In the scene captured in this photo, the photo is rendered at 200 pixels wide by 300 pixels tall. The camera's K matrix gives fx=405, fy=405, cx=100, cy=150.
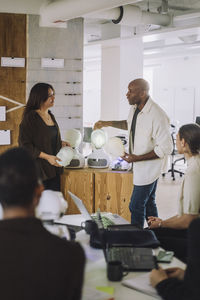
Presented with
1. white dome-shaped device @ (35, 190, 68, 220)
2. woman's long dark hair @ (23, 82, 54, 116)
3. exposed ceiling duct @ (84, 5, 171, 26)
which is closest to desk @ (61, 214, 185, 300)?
white dome-shaped device @ (35, 190, 68, 220)

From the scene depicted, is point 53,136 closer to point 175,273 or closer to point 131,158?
point 131,158

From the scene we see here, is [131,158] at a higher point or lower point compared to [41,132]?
lower

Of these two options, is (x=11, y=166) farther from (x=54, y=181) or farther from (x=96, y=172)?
(x=96, y=172)

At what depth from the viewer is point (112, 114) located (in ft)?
23.5

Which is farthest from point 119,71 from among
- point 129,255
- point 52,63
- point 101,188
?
point 129,255

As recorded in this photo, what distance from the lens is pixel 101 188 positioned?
420 centimetres

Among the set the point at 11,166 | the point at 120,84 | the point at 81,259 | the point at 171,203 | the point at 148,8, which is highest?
the point at 148,8

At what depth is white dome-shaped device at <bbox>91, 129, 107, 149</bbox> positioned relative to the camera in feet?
13.4

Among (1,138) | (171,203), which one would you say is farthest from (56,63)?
(171,203)

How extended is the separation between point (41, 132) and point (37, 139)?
7 centimetres

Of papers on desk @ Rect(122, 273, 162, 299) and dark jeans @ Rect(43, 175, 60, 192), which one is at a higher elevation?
dark jeans @ Rect(43, 175, 60, 192)

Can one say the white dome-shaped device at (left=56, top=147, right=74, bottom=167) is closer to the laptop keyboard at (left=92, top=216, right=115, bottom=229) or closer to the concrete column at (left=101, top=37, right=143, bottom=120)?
the laptop keyboard at (left=92, top=216, right=115, bottom=229)

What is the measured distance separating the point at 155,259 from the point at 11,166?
1.06 m

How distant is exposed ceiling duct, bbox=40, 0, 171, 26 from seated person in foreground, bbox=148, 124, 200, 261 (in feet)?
6.10
